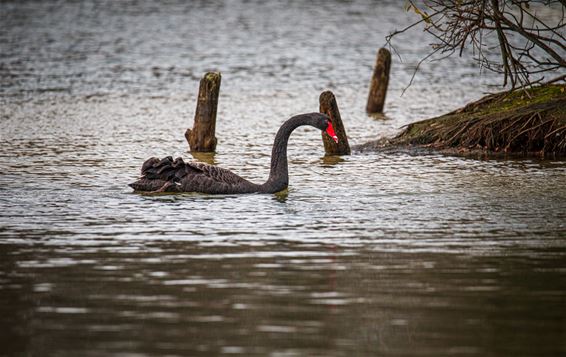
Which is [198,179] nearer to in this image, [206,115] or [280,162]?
[280,162]

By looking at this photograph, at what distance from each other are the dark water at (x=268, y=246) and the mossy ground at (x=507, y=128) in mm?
820

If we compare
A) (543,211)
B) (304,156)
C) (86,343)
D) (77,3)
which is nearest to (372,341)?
(86,343)

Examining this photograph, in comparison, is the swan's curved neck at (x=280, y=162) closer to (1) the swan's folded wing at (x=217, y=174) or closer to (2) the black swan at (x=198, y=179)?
(2) the black swan at (x=198, y=179)

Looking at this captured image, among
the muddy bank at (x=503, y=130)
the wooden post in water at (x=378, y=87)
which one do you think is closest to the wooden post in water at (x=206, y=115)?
the muddy bank at (x=503, y=130)

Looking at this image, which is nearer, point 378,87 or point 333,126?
point 333,126

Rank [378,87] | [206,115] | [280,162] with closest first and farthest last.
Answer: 1. [280,162]
2. [206,115]
3. [378,87]

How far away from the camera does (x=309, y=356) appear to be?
22.4 feet

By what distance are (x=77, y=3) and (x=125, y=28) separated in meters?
10.9

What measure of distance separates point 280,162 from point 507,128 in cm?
508

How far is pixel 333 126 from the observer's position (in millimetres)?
16859

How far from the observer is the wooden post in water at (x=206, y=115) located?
56.5ft

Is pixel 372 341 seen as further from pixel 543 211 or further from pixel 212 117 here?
pixel 212 117

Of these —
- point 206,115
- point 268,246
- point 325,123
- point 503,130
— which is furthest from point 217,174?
point 503,130

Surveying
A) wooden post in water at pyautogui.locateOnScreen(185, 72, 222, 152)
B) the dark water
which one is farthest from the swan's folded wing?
wooden post in water at pyautogui.locateOnScreen(185, 72, 222, 152)
